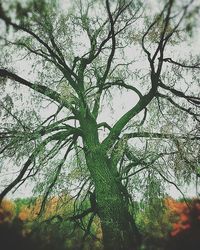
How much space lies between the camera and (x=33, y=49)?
8.62 meters

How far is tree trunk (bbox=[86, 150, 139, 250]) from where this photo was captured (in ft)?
21.3

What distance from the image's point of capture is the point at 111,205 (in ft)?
22.5

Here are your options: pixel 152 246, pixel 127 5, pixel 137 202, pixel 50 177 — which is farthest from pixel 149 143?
pixel 152 246

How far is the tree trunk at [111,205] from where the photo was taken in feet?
21.3

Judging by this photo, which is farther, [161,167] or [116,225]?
[161,167]

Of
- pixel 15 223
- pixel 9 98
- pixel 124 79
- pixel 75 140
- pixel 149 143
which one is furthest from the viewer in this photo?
pixel 124 79

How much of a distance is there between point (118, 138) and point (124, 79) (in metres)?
2.47

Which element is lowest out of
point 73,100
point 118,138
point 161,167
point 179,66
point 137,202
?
point 137,202

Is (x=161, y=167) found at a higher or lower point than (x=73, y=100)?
lower

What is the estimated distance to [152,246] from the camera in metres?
2.61

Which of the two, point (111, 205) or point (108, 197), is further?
point (108, 197)

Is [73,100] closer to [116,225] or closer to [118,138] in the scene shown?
[118,138]

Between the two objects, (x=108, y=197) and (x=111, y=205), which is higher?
(x=108, y=197)

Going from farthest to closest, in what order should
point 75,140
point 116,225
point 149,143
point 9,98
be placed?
point 75,140 → point 9,98 → point 149,143 → point 116,225
